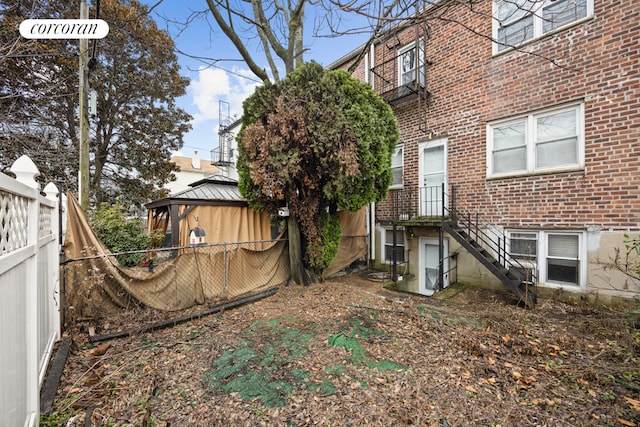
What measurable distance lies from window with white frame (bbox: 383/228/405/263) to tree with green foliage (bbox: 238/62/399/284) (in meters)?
2.67

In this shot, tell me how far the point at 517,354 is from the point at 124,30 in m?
15.6

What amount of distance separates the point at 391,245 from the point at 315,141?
4.83 meters

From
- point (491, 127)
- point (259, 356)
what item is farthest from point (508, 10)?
point (259, 356)

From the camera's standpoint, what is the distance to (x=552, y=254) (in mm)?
5676

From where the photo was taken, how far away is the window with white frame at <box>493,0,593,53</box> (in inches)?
209

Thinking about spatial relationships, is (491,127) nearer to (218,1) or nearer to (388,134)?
(388,134)

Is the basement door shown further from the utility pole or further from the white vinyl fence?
the utility pole

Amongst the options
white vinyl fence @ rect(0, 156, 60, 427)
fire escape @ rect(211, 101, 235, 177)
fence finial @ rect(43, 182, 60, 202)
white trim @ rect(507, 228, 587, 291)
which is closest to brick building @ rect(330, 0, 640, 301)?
Result: white trim @ rect(507, 228, 587, 291)

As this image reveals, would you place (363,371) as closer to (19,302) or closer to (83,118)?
(19,302)

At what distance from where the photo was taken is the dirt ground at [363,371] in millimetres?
2417

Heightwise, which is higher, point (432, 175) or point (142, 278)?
point (432, 175)

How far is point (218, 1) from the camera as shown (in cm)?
512

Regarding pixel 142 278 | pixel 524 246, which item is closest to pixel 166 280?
pixel 142 278

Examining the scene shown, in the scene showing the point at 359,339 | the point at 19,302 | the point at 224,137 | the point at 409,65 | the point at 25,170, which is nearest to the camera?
the point at 19,302
